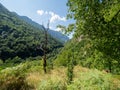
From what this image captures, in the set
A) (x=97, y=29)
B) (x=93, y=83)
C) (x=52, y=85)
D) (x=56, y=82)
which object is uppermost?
(x=97, y=29)

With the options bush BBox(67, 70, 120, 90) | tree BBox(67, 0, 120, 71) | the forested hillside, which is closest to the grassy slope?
bush BBox(67, 70, 120, 90)

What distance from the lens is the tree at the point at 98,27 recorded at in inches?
665

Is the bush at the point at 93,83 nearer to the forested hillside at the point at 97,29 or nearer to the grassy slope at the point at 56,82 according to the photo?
the grassy slope at the point at 56,82

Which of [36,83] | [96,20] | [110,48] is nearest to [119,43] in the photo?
[110,48]

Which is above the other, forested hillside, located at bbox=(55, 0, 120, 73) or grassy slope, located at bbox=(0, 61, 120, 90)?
forested hillside, located at bbox=(55, 0, 120, 73)

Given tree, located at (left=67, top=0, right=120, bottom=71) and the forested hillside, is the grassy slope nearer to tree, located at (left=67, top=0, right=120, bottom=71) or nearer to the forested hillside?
the forested hillside

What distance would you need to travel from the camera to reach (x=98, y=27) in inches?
680

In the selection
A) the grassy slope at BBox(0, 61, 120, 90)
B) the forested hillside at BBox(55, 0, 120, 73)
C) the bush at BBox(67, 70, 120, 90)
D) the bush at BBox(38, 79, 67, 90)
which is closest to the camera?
the bush at BBox(67, 70, 120, 90)

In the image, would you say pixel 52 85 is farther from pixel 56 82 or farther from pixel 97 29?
pixel 97 29

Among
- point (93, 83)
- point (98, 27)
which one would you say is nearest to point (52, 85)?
point (93, 83)

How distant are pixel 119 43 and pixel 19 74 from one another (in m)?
6.75

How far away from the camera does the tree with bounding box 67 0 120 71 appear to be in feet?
55.4

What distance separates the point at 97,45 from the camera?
17.7 metres

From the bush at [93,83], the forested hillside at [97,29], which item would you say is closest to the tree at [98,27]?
the forested hillside at [97,29]
